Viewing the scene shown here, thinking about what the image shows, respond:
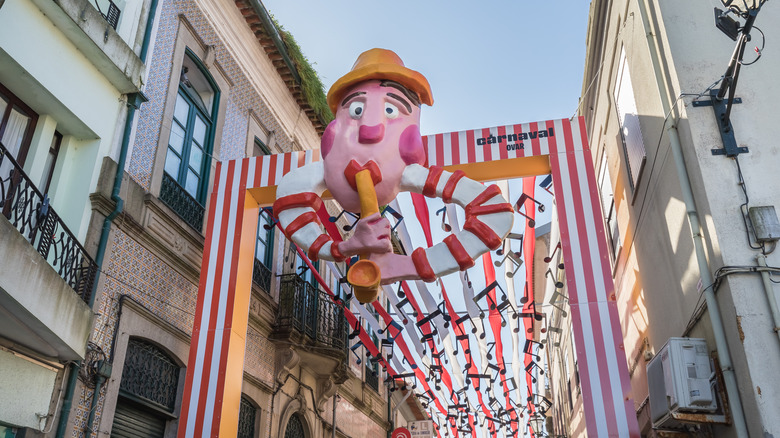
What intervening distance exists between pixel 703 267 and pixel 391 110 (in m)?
3.53

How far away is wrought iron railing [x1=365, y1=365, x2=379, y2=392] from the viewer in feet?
60.9

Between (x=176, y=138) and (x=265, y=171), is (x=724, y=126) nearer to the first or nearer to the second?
(x=265, y=171)

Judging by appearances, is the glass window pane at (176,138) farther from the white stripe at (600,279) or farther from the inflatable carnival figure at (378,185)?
the white stripe at (600,279)

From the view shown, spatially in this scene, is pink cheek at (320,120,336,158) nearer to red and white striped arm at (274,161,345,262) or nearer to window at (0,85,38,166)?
red and white striped arm at (274,161,345,262)

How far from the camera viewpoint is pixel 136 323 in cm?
830

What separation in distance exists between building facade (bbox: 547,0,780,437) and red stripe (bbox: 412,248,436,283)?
2.69m

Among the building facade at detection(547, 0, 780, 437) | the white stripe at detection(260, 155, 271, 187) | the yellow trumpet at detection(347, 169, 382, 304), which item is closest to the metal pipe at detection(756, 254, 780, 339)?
the building facade at detection(547, 0, 780, 437)

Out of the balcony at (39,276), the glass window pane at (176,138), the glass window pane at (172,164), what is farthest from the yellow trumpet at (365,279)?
the glass window pane at (176,138)

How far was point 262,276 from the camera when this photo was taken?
11.8m

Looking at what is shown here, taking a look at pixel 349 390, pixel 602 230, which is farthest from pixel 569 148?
pixel 349 390

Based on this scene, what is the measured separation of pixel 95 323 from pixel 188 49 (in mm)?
5154

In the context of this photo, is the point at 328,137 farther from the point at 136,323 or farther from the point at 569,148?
the point at 136,323

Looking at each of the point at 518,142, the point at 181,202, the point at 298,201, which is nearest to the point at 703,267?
the point at 518,142

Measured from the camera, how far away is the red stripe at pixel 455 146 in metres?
8.12
